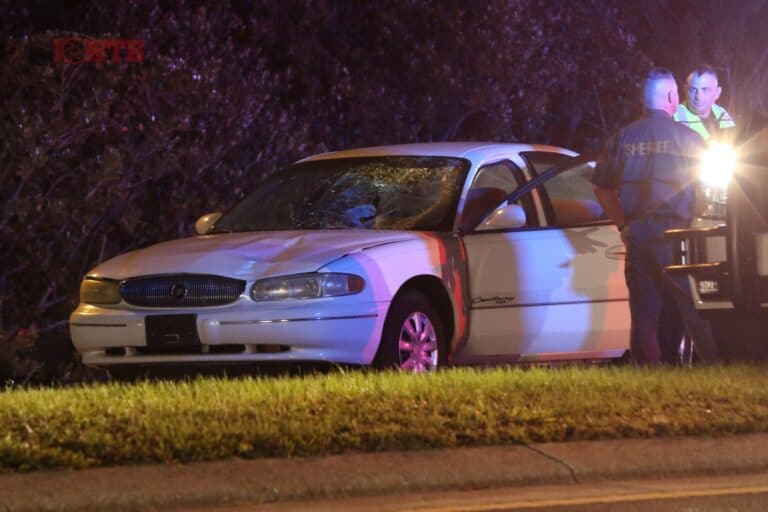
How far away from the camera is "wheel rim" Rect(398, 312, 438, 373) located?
9.48m

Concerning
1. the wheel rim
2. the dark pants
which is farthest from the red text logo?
the dark pants

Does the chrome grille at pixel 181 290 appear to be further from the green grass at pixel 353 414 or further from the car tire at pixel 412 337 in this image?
the car tire at pixel 412 337

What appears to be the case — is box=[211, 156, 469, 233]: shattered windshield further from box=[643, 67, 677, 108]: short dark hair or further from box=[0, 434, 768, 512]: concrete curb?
box=[0, 434, 768, 512]: concrete curb

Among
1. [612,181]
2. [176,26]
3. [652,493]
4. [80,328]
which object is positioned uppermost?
[176,26]

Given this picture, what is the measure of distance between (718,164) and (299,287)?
2.70 metres

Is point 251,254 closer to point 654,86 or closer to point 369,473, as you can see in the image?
point 654,86

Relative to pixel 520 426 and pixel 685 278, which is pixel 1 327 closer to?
pixel 685 278

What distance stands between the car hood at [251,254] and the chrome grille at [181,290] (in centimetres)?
4

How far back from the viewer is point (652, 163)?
979 cm

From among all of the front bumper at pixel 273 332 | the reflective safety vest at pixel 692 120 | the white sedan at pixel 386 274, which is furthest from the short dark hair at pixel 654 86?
the front bumper at pixel 273 332

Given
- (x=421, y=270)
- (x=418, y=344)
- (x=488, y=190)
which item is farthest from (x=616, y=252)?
(x=418, y=344)

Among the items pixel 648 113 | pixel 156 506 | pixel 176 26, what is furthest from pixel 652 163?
pixel 176 26

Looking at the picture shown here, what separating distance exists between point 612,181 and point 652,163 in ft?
1.08

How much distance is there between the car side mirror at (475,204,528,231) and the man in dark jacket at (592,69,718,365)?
64 centimetres
